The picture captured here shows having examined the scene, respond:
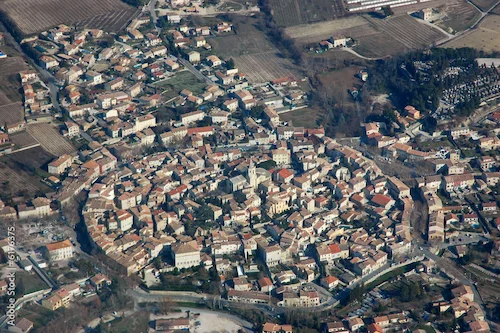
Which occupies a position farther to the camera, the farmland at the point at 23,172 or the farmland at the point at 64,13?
the farmland at the point at 64,13

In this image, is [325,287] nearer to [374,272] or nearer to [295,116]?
[374,272]

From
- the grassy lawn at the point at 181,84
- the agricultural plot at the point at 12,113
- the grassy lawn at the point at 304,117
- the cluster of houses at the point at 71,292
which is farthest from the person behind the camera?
the grassy lawn at the point at 181,84

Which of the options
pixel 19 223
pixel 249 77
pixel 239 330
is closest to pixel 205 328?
pixel 239 330

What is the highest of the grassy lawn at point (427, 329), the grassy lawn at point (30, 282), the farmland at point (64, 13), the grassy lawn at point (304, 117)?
the farmland at point (64, 13)

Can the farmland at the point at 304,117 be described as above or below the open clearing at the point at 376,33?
below

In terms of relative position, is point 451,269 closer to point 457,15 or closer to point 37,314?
point 37,314

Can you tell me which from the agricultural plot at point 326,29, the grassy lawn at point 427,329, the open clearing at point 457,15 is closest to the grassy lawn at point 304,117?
the agricultural plot at point 326,29

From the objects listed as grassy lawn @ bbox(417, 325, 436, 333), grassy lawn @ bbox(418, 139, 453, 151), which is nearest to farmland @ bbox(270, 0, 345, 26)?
grassy lawn @ bbox(418, 139, 453, 151)

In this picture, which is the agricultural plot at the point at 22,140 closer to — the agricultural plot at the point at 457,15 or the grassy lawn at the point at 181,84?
the grassy lawn at the point at 181,84
